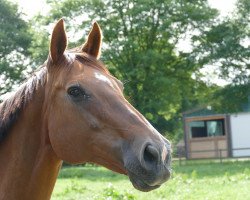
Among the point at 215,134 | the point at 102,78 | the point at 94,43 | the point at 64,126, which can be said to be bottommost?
the point at 64,126

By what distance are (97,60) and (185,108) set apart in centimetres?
4987

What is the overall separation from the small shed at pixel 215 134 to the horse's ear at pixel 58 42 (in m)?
31.0

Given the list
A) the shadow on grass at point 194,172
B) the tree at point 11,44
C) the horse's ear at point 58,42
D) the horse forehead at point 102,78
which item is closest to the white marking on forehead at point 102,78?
the horse forehead at point 102,78

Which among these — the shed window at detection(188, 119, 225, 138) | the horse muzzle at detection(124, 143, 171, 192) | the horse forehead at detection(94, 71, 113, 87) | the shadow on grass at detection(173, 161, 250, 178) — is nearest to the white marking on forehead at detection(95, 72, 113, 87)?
the horse forehead at detection(94, 71, 113, 87)

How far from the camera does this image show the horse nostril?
2.45 meters

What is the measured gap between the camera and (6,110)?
304 cm

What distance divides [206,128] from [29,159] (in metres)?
36.7

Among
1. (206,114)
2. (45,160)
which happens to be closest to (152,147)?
(45,160)

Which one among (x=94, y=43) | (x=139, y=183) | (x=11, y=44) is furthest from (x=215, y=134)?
(x=139, y=183)

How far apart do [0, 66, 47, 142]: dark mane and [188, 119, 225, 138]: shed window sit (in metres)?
35.6

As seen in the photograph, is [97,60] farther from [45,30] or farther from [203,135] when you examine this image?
[203,135]

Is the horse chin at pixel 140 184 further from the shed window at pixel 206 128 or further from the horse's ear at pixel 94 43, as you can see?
the shed window at pixel 206 128

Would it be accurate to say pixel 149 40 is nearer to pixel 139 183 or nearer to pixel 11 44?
pixel 11 44

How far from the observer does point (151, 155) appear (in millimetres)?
2477
